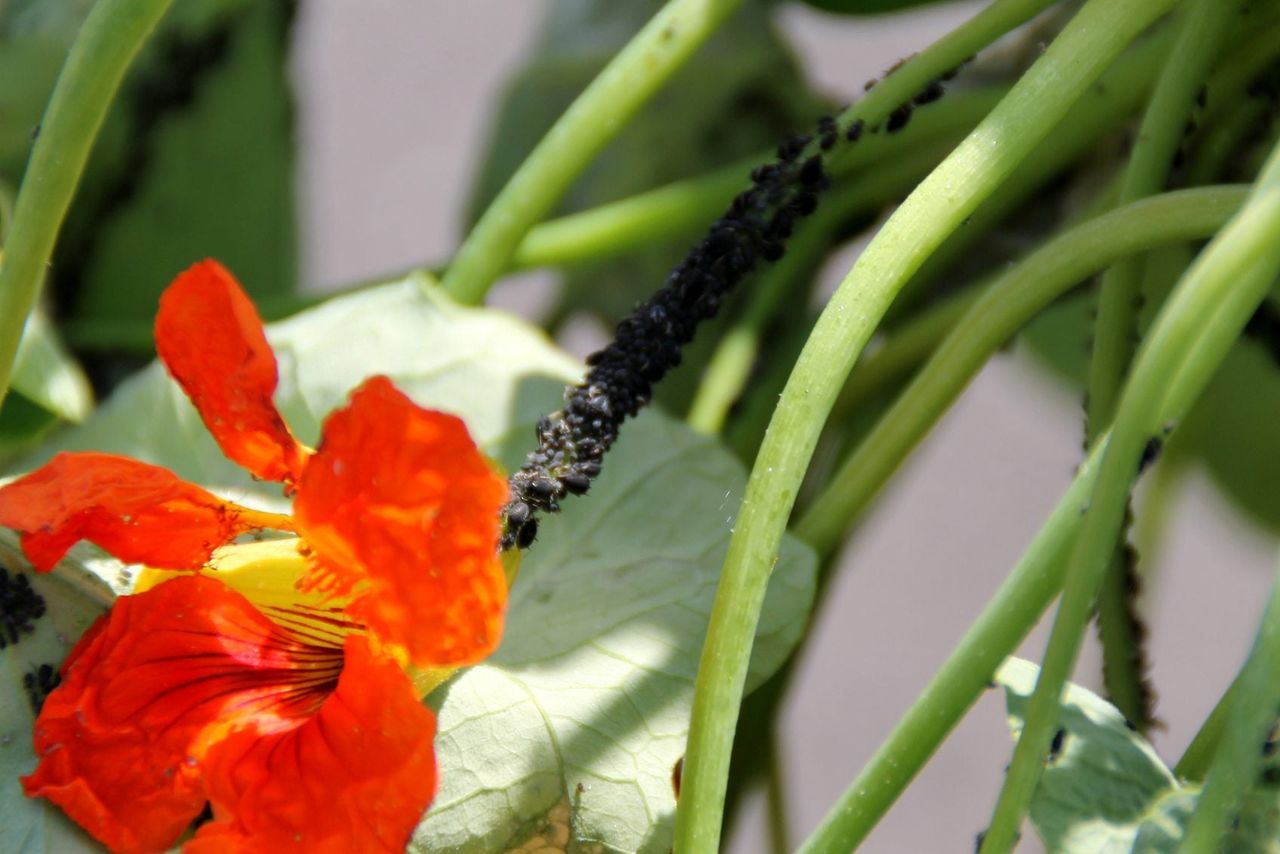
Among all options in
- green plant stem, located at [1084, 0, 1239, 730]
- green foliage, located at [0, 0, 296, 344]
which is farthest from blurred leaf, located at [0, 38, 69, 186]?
green plant stem, located at [1084, 0, 1239, 730]

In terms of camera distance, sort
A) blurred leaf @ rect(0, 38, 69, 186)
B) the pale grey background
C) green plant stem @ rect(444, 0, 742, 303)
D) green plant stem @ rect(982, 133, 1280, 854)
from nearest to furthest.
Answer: green plant stem @ rect(982, 133, 1280, 854) → green plant stem @ rect(444, 0, 742, 303) → blurred leaf @ rect(0, 38, 69, 186) → the pale grey background

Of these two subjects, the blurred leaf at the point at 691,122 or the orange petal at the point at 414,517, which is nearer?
the orange petal at the point at 414,517

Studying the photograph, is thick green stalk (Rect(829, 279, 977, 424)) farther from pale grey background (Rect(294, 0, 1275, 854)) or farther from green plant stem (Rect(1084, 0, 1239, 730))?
→ pale grey background (Rect(294, 0, 1275, 854))

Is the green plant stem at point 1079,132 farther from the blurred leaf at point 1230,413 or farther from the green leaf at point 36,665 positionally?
the green leaf at point 36,665

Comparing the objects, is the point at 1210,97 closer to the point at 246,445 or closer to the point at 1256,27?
the point at 1256,27

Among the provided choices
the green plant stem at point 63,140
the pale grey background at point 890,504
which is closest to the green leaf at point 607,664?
the green plant stem at point 63,140

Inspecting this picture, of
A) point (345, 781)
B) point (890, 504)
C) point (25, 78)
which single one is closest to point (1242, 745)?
point (345, 781)

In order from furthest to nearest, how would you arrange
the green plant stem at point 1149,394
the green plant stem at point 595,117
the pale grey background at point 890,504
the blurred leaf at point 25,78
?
the pale grey background at point 890,504 → the blurred leaf at point 25,78 → the green plant stem at point 595,117 → the green plant stem at point 1149,394
